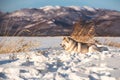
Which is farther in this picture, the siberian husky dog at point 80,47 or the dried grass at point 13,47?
the siberian husky dog at point 80,47

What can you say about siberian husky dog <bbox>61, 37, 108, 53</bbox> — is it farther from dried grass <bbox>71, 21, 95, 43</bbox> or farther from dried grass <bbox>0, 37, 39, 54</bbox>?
dried grass <bbox>71, 21, 95, 43</bbox>

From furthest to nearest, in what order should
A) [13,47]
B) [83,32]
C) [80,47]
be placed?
1. [83,32]
2. [80,47]
3. [13,47]

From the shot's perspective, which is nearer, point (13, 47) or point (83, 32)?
point (13, 47)

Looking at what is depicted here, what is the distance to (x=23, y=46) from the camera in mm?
8117

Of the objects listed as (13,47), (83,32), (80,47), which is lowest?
(80,47)

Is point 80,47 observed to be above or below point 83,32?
below

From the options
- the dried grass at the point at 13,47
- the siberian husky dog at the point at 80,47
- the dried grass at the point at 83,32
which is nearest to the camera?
the dried grass at the point at 13,47

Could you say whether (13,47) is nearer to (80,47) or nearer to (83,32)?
(80,47)

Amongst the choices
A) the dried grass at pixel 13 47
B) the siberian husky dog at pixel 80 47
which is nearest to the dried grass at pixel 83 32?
the siberian husky dog at pixel 80 47

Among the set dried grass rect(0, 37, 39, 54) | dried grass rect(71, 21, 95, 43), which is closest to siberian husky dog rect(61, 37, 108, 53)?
dried grass rect(0, 37, 39, 54)

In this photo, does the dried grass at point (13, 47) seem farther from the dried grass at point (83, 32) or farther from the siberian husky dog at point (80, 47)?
the dried grass at point (83, 32)

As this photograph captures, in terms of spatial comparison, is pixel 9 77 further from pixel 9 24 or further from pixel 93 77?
pixel 9 24

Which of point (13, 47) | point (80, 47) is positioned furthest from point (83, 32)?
point (13, 47)

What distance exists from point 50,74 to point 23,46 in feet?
12.2
